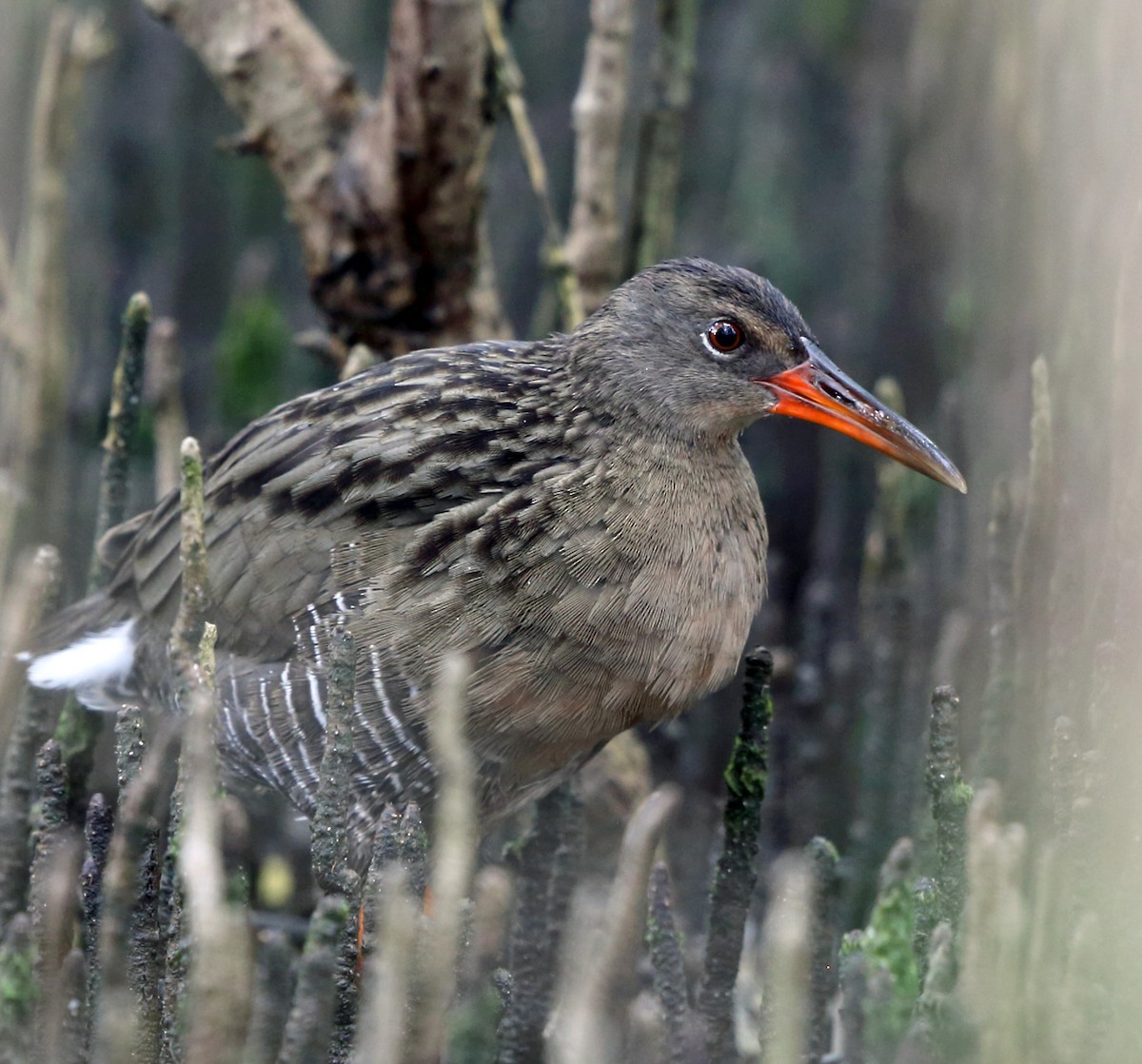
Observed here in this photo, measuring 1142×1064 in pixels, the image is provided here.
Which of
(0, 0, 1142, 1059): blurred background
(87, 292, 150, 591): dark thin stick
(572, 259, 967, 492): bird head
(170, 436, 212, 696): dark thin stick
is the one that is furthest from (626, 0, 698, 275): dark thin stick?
(170, 436, 212, 696): dark thin stick

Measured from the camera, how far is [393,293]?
10.1ft

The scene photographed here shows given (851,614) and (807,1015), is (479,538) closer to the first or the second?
(807,1015)

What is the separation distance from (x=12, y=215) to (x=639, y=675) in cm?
308

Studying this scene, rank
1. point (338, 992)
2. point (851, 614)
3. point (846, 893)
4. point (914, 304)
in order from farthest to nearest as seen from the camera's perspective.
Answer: point (914, 304), point (851, 614), point (846, 893), point (338, 992)

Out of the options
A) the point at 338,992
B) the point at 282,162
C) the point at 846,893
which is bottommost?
the point at 338,992

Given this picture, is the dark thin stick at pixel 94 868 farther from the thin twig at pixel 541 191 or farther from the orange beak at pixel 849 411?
the thin twig at pixel 541 191

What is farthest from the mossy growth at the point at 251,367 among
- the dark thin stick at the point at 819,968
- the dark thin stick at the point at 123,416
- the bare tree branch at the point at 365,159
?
the dark thin stick at the point at 819,968

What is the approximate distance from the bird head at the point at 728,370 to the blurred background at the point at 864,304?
30cm

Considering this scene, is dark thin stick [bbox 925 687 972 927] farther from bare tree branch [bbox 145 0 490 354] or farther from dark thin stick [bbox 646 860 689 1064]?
bare tree branch [bbox 145 0 490 354]

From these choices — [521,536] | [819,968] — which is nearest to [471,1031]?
[819,968]

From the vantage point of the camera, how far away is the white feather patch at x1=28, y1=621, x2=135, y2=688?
2645mm

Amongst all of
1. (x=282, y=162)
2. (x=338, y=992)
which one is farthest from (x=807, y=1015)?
(x=282, y=162)

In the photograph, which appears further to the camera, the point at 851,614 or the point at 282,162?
the point at 851,614

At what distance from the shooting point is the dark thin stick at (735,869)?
215cm
